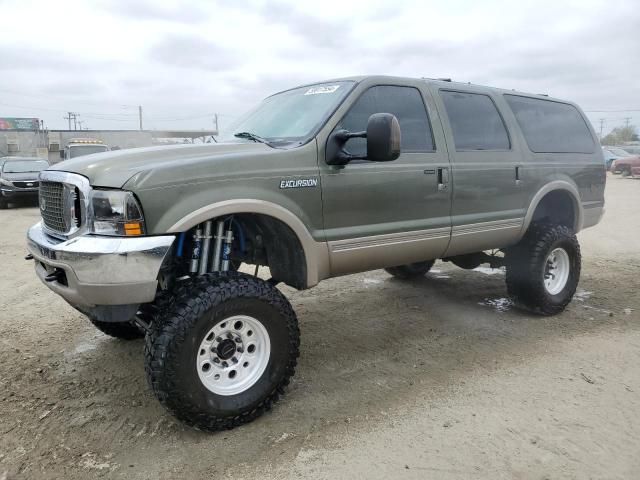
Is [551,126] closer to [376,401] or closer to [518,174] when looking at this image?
[518,174]

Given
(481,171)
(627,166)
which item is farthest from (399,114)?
(627,166)

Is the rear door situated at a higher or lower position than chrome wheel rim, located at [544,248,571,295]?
higher

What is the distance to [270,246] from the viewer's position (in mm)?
3594

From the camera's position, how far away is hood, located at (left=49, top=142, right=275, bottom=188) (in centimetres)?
280

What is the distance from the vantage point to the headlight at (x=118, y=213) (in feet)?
8.93

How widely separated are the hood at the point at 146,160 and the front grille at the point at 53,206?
13cm

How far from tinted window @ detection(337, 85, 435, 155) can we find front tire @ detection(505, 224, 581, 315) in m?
1.69

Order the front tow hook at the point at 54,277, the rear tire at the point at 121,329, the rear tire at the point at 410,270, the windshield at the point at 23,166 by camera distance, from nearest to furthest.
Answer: the front tow hook at the point at 54,277, the rear tire at the point at 121,329, the rear tire at the point at 410,270, the windshield at the point at 23,166

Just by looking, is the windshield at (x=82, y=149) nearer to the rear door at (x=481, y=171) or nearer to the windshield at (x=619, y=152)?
the rear door at (x=481, y=171)

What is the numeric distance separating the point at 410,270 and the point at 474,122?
7.69 ft

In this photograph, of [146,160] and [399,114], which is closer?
[146,160]

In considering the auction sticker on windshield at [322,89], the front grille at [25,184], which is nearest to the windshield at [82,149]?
the front grille at [25,184]

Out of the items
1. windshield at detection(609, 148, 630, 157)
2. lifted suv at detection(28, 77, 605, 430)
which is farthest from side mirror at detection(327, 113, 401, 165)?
windshield at detection(609, 148, 630, 157)

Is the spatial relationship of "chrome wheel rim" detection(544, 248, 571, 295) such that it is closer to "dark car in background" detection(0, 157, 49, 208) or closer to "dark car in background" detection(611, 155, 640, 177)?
"dark car in background" detection(0, 157, 49, 208)
